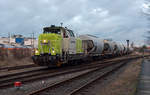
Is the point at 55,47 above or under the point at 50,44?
under

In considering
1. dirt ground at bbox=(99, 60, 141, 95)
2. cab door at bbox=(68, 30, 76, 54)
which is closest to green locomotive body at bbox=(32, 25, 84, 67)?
cab door at bbox=(68, 30, 76, 54)

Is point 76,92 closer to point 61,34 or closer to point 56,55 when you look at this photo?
point 56,55

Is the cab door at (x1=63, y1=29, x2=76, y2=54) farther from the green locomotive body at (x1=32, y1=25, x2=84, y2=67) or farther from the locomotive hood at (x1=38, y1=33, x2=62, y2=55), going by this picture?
the locomotive hood at (x1=38, y1=33, x2=62, y2=55)

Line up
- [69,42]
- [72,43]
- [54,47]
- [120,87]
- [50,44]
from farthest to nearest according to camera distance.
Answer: [72,43] → [69,42] → [50,44] → [54,47] → [120,87]

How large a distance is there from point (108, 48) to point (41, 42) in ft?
67.3

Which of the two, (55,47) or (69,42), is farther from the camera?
(69,42)

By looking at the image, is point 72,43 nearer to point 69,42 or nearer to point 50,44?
point 69,42

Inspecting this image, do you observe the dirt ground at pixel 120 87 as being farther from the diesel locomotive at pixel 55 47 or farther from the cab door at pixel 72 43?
the cab door at pixel 72 43

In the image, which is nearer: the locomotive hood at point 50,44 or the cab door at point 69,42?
the locomotive hood at point 50,44

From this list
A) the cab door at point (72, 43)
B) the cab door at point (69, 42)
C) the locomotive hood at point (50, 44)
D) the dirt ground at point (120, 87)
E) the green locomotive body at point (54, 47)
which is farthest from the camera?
the cab door at point (72, 43)

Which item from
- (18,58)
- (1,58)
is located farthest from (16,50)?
(1,58)

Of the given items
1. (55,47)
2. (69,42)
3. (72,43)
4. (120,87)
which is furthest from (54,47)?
(120,87)

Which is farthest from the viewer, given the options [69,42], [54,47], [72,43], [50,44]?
[72,43]

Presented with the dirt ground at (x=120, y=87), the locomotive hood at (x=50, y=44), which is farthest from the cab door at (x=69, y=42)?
the dirt ground at (x=120, y=87)
